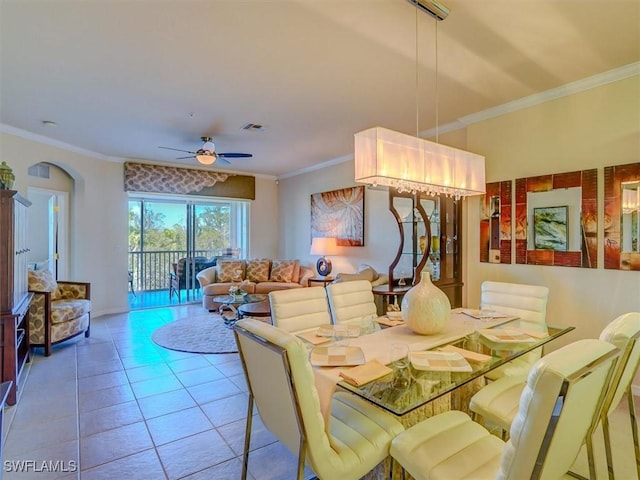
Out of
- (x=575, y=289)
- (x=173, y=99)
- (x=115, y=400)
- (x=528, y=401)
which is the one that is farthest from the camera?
(x=173, y=99)

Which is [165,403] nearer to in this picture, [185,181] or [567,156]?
[567,156]

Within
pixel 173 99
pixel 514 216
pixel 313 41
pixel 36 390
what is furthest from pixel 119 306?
pixel 514 216

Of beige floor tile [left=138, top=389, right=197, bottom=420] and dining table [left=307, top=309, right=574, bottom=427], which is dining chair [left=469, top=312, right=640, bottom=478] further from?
beige floor tile [left=138, top=389, right=197, bottom=420]

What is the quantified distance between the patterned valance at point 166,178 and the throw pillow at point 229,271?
1.52 metres

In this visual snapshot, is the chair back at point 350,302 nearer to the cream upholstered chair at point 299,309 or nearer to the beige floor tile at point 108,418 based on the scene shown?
the cream upholstered chair at point 299,309

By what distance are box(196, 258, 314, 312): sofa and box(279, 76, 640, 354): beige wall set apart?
3340 millimetres

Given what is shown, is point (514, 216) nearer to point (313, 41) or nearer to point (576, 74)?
point (576, 74)

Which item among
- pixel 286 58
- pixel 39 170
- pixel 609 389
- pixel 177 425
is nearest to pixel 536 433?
pixel 609 389

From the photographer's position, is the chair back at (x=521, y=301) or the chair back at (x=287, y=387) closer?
the chair back at (x=287, y=387)

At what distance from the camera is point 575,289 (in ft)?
10.3

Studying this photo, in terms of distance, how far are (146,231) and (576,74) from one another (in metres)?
7.11

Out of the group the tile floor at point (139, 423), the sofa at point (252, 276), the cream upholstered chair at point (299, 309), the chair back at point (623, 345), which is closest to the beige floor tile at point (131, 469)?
the tile floor at point (139, 423)

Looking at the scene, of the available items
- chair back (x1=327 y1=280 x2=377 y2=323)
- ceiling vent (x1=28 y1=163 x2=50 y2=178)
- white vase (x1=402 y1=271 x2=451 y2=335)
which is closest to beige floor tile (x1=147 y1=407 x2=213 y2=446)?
chair back (x1=327 y1=280 x2=377 y2=323)

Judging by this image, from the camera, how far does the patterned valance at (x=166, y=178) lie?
5.97 m
